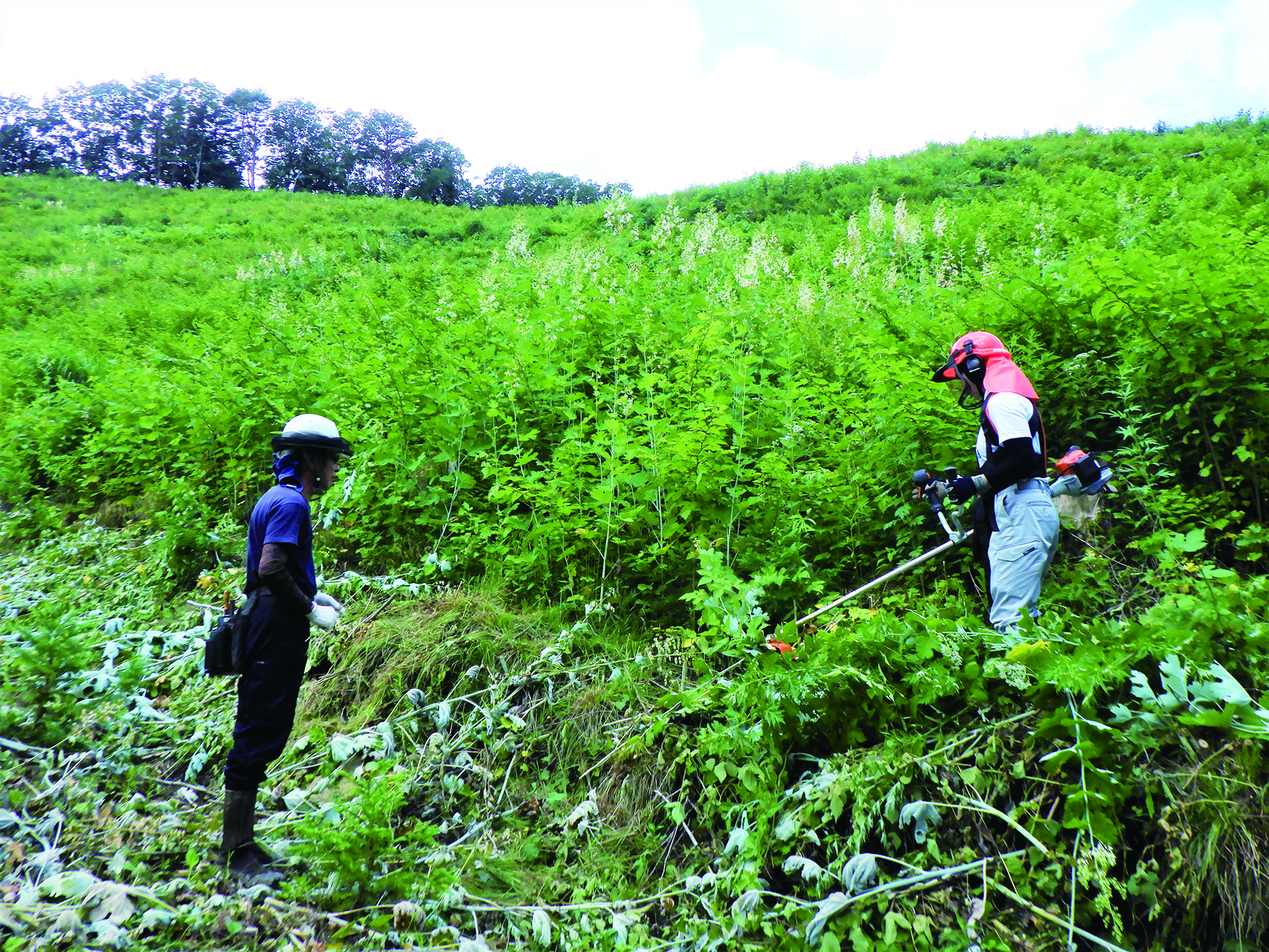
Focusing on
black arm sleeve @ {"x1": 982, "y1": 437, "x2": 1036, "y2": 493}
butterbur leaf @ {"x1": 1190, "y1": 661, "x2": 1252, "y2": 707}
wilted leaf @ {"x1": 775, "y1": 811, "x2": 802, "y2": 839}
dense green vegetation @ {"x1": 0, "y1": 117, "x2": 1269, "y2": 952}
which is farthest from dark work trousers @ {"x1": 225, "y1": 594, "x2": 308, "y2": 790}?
black arm sleeve @ {"x1": 982, "y1": 437, "x2": 1036, "y2": 493}

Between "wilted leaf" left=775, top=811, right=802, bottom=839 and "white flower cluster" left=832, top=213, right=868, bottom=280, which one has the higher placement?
"white flower cluster" left=832, top=213, right=868, bottom=280

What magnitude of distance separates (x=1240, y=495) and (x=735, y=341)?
390cm

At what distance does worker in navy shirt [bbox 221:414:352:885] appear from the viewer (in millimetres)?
3127

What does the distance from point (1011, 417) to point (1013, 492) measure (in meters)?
0.45

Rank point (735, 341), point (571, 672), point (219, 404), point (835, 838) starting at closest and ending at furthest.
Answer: point (835, 838) < point (571, 672) < point (735, 341) < point (219, 404)

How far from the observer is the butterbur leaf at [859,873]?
7.78ft

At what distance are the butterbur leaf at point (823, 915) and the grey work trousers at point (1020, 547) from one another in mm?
1876

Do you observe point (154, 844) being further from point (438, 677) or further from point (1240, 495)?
point (1240, 495)

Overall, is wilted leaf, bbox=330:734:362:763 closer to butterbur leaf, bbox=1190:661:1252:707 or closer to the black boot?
the black boot

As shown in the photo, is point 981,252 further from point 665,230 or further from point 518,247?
point 518,247

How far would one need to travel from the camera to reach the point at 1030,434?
370cm

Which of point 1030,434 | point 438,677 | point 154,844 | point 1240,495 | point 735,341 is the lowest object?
point 154,844

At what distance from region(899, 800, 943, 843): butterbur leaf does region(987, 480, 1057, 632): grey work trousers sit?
140 centimetres


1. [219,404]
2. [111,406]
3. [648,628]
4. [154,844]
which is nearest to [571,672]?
[648,628]
